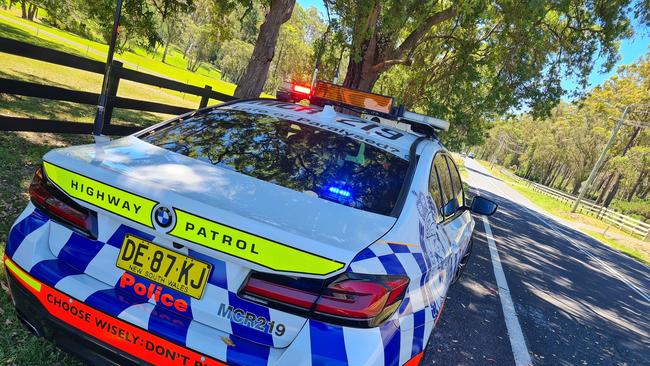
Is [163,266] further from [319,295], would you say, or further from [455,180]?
[455,180]

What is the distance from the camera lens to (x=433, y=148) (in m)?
3.24

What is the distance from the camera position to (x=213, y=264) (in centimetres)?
172

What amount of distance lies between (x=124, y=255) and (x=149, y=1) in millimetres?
10036

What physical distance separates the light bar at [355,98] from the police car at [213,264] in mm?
2021

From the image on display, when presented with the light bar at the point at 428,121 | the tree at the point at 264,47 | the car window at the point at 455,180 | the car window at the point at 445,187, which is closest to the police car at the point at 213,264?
the car window at the point at 445,187

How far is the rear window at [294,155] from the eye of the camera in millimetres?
2357

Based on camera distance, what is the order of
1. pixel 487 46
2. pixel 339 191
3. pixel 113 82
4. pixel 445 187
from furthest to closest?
pixel 487 46, pixel 113 82, pixel 445 187, pixel 339 191

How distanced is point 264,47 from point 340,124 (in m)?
5.53

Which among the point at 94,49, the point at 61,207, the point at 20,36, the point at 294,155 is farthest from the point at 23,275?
the point at 94,49

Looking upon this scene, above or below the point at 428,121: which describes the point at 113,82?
below

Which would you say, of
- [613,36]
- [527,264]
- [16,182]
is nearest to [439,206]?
[16,182]

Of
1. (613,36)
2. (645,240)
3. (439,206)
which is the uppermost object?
(613,36)

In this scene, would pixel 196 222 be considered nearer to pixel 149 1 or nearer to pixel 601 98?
pixel 149 1

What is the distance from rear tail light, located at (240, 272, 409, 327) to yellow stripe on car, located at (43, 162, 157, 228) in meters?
0.52
